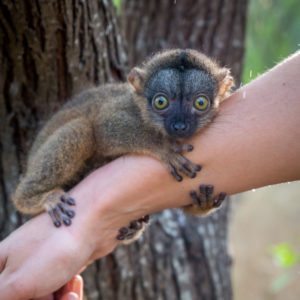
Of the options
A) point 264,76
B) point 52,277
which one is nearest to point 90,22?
point 264,76

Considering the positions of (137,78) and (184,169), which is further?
(137,78)

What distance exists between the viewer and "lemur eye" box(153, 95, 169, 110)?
12.3 feet

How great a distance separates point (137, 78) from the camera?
12.8 feet

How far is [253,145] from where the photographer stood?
3.07m

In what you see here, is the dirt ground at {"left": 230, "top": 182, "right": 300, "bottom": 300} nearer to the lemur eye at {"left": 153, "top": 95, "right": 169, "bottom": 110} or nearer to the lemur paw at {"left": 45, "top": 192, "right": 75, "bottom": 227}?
the lemur eye at {"left": 153, "top": 95, "right": 169, "bottom": 110}

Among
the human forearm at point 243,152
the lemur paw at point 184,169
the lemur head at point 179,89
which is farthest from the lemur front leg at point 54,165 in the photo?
the lemur paw at point 184,169

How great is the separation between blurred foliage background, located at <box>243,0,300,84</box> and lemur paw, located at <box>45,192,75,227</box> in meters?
5.32

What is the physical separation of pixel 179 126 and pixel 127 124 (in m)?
0.51

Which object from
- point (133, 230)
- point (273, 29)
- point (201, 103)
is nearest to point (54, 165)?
point (133, 230)

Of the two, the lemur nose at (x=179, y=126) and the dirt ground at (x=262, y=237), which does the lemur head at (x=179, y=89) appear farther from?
the dirt ground at (x=262, y=237)

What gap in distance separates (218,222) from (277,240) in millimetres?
7000

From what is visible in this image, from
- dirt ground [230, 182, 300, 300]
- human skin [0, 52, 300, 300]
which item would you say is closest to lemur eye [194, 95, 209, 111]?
human skin [0, 52, 300, 300]

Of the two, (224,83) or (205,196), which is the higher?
(224,83)

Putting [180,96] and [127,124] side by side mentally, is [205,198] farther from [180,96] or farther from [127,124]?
[127,124]
